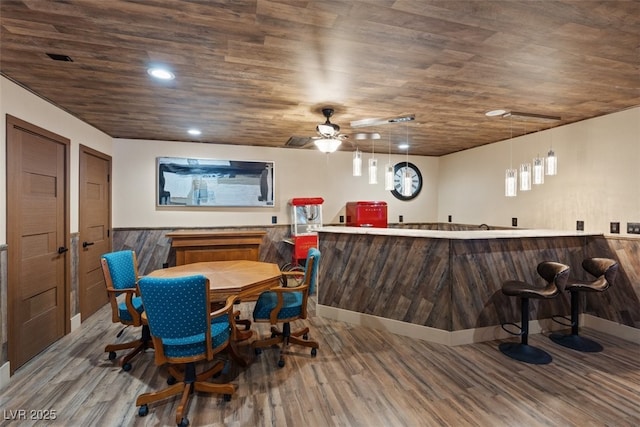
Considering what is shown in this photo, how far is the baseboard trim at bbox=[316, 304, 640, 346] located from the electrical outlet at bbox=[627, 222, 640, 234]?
1008 millimetres

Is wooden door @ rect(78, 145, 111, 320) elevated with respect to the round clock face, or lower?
lower

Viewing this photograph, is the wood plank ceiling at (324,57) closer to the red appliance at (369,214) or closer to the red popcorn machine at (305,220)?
the red popcorn machine at (305,220)

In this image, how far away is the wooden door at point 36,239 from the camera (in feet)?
8.50

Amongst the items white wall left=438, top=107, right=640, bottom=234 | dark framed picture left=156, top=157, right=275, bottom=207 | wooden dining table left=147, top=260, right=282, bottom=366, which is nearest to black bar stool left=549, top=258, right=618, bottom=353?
white wall left=438, top=107, right=640, bottom=234

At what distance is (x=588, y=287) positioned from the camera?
308 cm

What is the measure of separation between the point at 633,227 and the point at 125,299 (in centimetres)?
504

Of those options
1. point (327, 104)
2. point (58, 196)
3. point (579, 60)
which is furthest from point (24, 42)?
point (579, 60)

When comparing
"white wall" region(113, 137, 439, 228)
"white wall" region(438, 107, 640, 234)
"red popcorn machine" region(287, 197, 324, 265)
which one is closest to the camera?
"white wall" region(438, 107, 640, 234)

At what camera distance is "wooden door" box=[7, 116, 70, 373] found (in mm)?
2592

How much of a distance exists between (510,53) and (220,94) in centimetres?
237

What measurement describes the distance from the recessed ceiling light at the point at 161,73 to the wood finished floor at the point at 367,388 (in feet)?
8.00

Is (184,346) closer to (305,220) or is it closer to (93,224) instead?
(93,224)

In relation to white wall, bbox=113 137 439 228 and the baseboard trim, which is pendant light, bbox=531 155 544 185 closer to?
the baseboard trim

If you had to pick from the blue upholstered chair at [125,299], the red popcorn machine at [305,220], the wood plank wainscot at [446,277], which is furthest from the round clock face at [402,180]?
the blue upholstered chair at [125,299]
